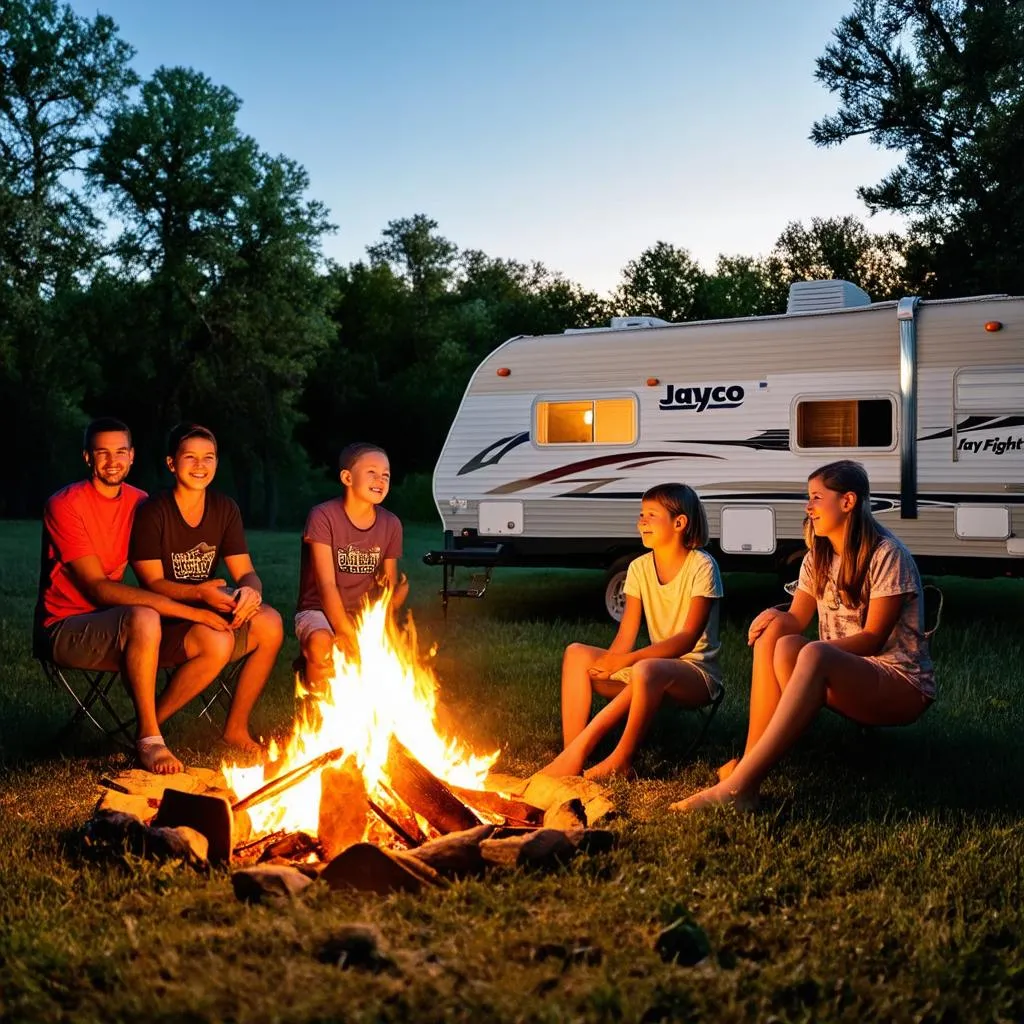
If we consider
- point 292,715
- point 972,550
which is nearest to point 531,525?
point 972,550

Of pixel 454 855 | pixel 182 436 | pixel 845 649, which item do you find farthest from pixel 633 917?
pixel 182 436

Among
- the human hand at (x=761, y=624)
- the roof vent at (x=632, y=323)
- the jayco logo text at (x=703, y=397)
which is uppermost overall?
the roof vent at (x=632, y=323)

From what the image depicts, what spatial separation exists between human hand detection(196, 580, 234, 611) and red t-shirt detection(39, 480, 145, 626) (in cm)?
36

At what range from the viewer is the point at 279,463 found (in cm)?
3509

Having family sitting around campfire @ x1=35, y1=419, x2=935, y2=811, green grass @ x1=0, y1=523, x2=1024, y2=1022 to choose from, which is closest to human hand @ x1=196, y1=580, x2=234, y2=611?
family sitting around campfire @ x1=35, y1=419, x2=935, y2=811

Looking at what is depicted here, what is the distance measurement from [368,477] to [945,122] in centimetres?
1737

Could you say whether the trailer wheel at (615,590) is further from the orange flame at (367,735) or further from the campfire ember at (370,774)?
the campfire ember at (370,774)

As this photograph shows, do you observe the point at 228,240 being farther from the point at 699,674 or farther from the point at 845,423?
the point at 699,674

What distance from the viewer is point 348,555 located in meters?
5.35

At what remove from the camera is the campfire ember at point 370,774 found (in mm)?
3697

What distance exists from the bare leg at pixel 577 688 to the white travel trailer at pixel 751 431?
5.17 meters

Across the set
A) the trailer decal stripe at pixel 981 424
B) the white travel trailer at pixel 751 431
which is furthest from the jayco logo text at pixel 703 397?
the trailer decal stripe at pixel 981 424

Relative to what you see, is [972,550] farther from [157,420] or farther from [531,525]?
[157,420]

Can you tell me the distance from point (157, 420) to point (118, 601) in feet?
85.8
